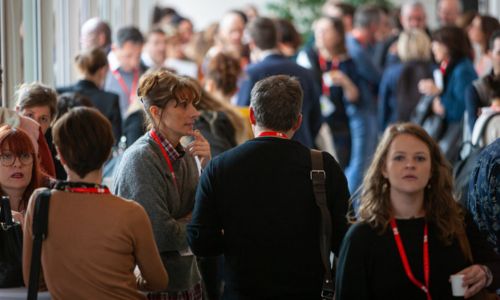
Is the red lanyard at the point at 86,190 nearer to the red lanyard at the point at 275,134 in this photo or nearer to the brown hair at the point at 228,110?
the red lanyard at the point at 275,134

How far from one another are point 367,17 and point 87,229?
29.7 feet

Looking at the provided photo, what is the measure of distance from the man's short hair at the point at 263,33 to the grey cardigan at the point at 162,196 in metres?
4.15

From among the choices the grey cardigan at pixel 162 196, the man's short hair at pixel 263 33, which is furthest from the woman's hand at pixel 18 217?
the man's short hair at pixel 263 33

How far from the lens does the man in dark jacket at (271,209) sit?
4258 millimetres

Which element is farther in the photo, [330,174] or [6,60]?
[6,60]

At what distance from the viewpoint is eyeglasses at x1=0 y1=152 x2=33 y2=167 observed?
458 centimetres

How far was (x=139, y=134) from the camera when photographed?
6.96 metres

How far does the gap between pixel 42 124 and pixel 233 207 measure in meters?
1.81

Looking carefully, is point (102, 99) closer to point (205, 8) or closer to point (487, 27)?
point (487, 27)

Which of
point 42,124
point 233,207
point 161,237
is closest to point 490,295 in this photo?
point 233,207

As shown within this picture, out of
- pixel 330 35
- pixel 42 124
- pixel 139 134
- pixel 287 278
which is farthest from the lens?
pixel 330 35

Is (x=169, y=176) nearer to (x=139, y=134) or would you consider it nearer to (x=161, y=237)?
(x=161, y=237)

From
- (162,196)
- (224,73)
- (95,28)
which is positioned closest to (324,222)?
(162,196)

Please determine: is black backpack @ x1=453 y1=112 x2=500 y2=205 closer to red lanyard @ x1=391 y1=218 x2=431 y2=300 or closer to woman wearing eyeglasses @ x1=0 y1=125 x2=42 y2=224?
red lanyard @ x1=391 y1=218 x2=431 y2=300
